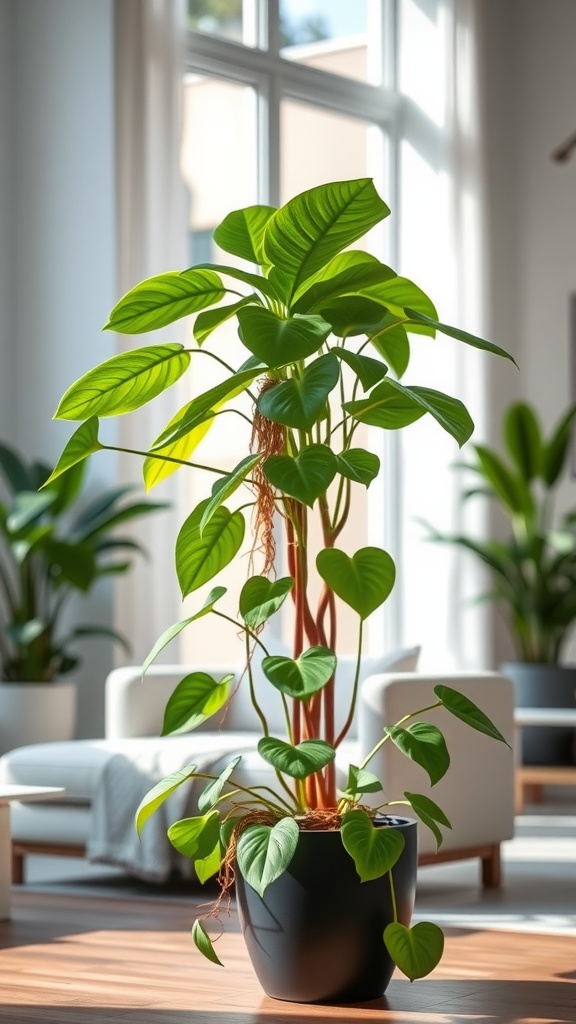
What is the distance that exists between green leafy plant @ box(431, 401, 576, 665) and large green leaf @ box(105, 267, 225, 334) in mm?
3851

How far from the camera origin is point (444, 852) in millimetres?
4355

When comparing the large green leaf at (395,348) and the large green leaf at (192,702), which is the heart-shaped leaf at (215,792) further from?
the large green leaf at (395,348)

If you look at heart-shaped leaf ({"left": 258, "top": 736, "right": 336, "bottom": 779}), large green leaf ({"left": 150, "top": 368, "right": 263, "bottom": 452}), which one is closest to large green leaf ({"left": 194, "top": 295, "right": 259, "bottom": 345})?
large green leaf ({"left": 150, "top": 368, "right": 263, "bottom": 452})

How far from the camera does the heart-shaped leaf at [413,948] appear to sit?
2920 millimetres

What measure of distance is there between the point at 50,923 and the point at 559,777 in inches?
114

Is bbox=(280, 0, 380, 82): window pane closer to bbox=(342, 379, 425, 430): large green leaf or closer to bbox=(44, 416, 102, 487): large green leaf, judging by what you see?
bbox=(342, 379, 425, 430): large green leaf

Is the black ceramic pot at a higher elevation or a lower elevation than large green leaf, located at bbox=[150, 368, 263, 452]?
lower

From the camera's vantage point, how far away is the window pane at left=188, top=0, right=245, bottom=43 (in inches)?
259

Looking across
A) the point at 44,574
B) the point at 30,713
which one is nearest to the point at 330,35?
the point at 44,574

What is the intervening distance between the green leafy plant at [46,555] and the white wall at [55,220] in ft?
0.77

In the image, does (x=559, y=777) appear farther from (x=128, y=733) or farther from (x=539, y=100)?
(x=539, y=100)

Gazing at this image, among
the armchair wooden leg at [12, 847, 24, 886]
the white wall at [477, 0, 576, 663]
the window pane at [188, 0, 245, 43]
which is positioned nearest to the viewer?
the armchair wooden leg at [12, 847, 24, 886]

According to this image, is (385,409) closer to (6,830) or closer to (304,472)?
(304,472)

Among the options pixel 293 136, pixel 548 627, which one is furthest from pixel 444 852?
pixel 293 136
